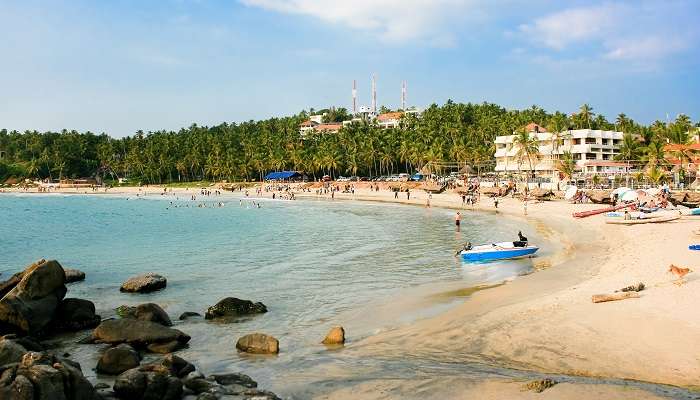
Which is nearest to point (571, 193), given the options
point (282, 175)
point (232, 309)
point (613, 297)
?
point (613, 297)

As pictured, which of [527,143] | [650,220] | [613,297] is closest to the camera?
[613,297]

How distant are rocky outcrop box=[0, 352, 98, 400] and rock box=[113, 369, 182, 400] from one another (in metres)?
0.91

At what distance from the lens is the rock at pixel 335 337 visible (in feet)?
50.6

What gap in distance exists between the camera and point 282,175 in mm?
125625

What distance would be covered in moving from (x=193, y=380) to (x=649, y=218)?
3688 cm

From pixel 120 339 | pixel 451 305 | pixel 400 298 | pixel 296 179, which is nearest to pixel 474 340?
pixel 451 305

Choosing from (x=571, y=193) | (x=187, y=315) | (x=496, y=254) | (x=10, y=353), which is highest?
(x=571, y=193)

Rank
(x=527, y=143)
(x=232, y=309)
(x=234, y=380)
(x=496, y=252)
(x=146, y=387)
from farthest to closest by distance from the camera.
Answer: (x=527, y=143), (x=496, y=252), (x=232, y=309), (x=234, y=380), (x=146, y=387)

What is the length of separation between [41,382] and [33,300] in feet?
28.7

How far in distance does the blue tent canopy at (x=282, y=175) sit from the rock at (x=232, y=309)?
347 ft

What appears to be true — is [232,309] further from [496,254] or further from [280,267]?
[496,254]

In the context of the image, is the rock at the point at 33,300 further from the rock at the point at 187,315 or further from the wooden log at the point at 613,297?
the wooden log at the point at 613,297

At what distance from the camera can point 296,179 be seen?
128750mm

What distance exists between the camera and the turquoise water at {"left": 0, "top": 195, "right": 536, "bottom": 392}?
1695 cm
